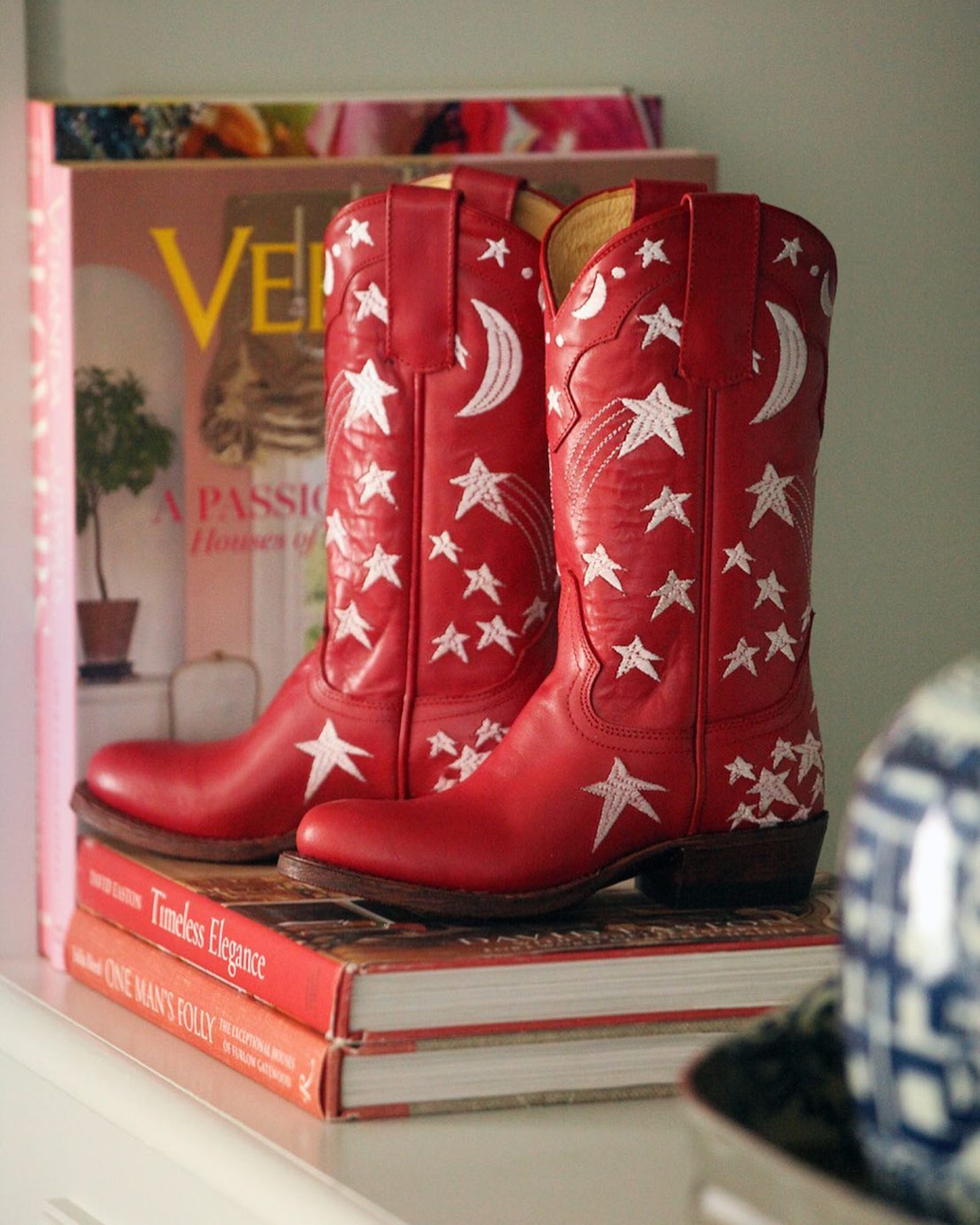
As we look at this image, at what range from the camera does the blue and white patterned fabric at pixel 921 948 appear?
0.37 metres

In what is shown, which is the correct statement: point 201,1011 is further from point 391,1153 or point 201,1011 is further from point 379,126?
point 379,126

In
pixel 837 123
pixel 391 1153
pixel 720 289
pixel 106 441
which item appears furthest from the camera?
pixel 837 123

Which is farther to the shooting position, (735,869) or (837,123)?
(837,123)

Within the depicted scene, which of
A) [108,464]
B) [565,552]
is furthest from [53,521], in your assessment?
[565,552]

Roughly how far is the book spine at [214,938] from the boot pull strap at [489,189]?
1.46 feet

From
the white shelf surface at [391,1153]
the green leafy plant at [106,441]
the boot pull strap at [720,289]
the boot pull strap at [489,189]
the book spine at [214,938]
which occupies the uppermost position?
the boot pull strap at [489,189]

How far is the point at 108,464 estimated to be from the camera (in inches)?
45.6

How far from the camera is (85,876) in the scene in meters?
1.05

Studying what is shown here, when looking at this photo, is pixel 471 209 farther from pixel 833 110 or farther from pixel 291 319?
pixel 833 110

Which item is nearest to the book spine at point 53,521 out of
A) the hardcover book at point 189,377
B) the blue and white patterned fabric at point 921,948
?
the hardcover book at point 189,377

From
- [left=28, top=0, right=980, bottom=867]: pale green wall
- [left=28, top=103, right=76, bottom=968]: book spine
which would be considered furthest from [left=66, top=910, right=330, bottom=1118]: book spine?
[left=28, top=0, right=980, bottom=867]: pale green wall

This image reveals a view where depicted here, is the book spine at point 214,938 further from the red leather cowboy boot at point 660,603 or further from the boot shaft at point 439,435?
the boot shaft at point 439,435

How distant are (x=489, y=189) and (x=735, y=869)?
43cm

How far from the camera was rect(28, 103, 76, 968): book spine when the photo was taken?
1.16m
